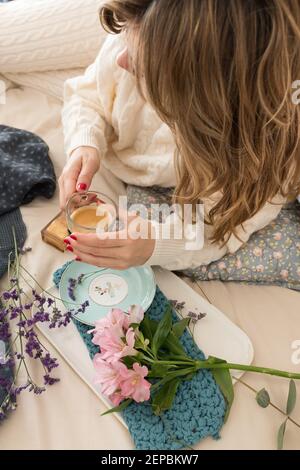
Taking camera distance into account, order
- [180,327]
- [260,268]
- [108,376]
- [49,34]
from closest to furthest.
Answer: [108,376], [180,327], [260,268], [49,34]

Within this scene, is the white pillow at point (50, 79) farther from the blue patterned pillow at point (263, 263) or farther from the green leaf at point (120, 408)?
the green leaf at point (120, 408)

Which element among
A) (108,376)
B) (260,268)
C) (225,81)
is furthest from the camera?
(260,268)

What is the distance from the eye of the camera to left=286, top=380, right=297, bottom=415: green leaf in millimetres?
789

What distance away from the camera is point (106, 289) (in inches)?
36.0

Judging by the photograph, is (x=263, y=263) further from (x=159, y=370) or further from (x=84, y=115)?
(x=84, y=115)

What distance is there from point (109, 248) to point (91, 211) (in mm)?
125

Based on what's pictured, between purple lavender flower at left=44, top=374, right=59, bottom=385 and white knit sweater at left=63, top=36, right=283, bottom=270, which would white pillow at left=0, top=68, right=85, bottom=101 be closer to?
white knit sweater at left=63, top=36, right=283, bottom=270

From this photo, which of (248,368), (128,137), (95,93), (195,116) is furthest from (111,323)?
(95,93)

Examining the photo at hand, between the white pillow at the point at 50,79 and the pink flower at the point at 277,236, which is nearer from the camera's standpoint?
Answer: the pink flower at the point at 277,236

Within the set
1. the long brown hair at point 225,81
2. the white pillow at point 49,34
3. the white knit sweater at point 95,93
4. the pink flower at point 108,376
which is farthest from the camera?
the white pillow at point 49,34

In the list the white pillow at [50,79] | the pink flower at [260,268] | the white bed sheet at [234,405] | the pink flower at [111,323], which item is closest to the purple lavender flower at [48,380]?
the white bed sheet at [234,405]

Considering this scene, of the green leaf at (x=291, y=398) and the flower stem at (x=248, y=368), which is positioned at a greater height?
the flower stem at (x=248, y=368)

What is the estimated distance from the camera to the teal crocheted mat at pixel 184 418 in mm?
762

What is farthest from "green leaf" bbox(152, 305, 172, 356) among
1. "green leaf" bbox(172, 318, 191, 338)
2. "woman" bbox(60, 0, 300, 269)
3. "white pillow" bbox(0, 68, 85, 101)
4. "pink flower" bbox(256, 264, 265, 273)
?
"white pillow" bbox(0, 68, 85, 101)
